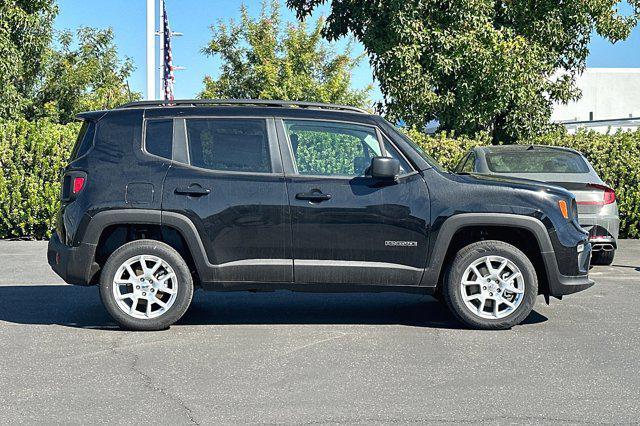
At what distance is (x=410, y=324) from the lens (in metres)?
8.05

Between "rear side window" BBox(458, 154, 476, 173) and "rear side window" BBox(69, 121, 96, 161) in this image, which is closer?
"rear side window" BBox(69, 121, 96, 161)

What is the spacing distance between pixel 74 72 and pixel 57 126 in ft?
38.1

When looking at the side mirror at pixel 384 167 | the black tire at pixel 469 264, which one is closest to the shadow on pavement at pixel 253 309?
the black tire at pixel 469 264

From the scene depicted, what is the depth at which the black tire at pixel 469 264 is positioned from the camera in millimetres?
7605

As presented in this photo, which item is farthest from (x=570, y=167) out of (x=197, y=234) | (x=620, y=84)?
(x=620, y=84)

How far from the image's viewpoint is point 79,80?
2666 centimetres

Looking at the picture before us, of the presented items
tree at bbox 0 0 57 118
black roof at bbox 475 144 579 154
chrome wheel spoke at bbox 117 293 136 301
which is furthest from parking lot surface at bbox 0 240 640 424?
tree at bbox 0 0 57 118

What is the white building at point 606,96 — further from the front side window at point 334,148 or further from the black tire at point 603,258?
the front side window at point 334,148

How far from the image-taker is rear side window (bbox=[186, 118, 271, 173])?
769 centimetres

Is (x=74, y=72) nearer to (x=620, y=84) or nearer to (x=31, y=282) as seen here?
(x=31, y=282)

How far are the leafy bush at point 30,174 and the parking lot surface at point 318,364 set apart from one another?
240 inches

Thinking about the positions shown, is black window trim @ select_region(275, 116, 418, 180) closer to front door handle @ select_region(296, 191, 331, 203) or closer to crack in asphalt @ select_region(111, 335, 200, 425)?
front door handle @ select_region(296, 191, 331, 203)

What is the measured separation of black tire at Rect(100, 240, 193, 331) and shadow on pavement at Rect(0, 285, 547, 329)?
35cm

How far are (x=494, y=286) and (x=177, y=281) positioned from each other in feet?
8.53
